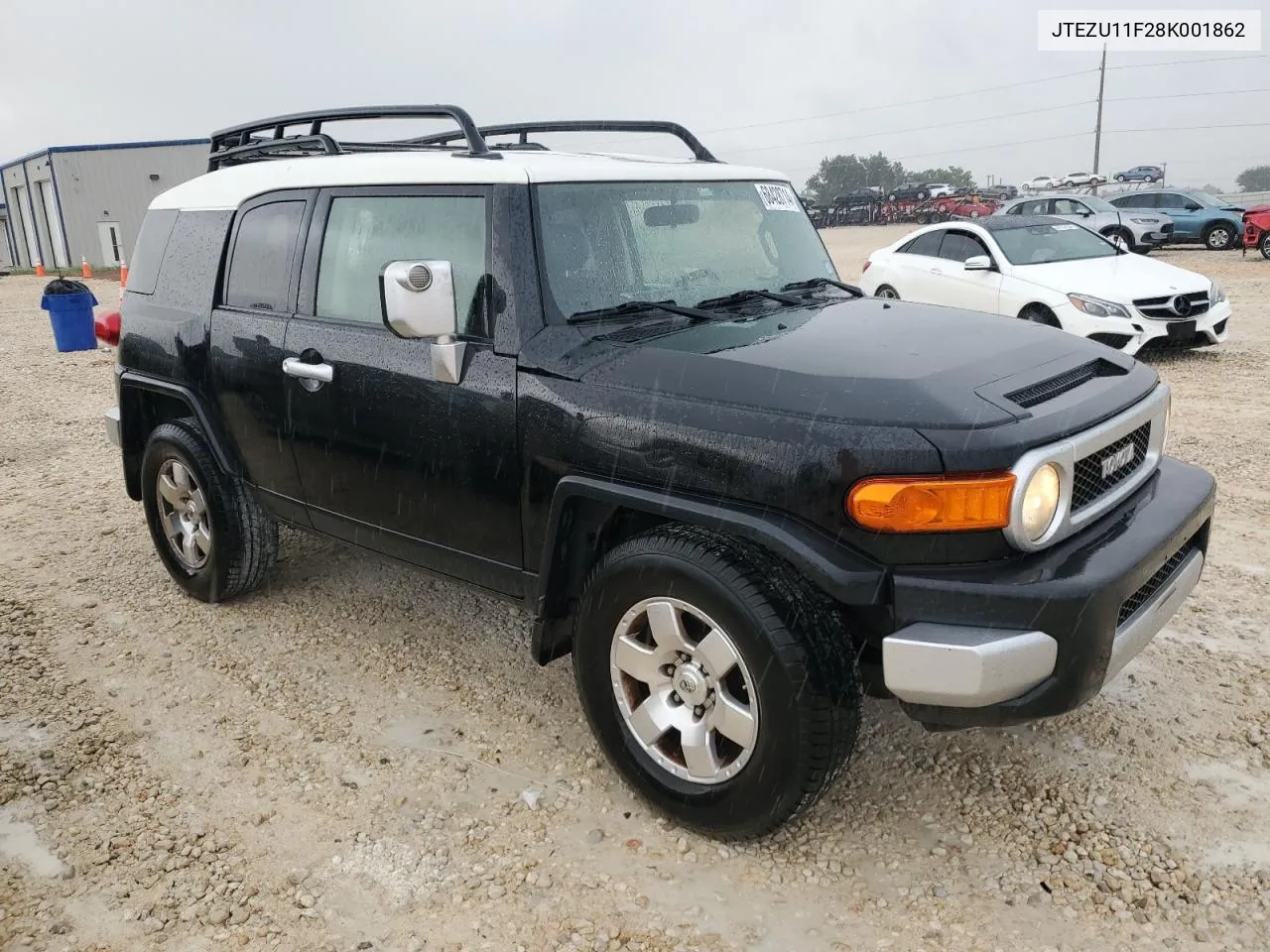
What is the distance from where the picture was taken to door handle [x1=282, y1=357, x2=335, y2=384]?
12.1 ft

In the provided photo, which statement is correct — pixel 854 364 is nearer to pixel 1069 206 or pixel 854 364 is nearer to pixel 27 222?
pixel 1069 206

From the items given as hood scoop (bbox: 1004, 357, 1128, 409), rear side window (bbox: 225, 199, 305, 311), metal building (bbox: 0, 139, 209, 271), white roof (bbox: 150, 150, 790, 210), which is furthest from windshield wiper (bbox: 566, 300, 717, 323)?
metal building (bbox: 0, 139, 209, 271)

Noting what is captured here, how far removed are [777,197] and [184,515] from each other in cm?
313

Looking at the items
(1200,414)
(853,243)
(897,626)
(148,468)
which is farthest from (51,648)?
(853,243)

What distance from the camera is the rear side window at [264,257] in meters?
3.98

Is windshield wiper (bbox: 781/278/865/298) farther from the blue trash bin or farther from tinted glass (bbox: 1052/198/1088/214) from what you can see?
tinted glass (bbox: 1052/198/1088/214)

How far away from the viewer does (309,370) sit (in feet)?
12.2

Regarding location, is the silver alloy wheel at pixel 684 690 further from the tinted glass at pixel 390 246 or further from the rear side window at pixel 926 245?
the rear side window at pixel 926 245

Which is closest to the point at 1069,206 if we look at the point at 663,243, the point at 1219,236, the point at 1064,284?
the point at 1219,236

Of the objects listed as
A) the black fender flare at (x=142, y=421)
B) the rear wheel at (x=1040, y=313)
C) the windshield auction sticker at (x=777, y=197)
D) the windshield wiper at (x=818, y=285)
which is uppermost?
the windshield auction sticker at (x=777, y=197)

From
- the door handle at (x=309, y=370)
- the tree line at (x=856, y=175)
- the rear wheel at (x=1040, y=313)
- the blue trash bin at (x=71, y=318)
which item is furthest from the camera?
the tree line at (x=856, y=175)

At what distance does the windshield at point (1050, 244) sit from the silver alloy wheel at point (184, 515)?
849 centimetres

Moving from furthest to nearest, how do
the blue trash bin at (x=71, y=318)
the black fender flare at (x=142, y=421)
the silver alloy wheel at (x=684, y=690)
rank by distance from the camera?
1. the blue trash bin at (x=71, y=318)
2. the black fender flare at (x=142, y=421)
3. the silver alloy wheel at (x=684, y=690)

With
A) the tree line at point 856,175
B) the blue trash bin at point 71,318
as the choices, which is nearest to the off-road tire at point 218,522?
the blue trash bin at point 71,318
